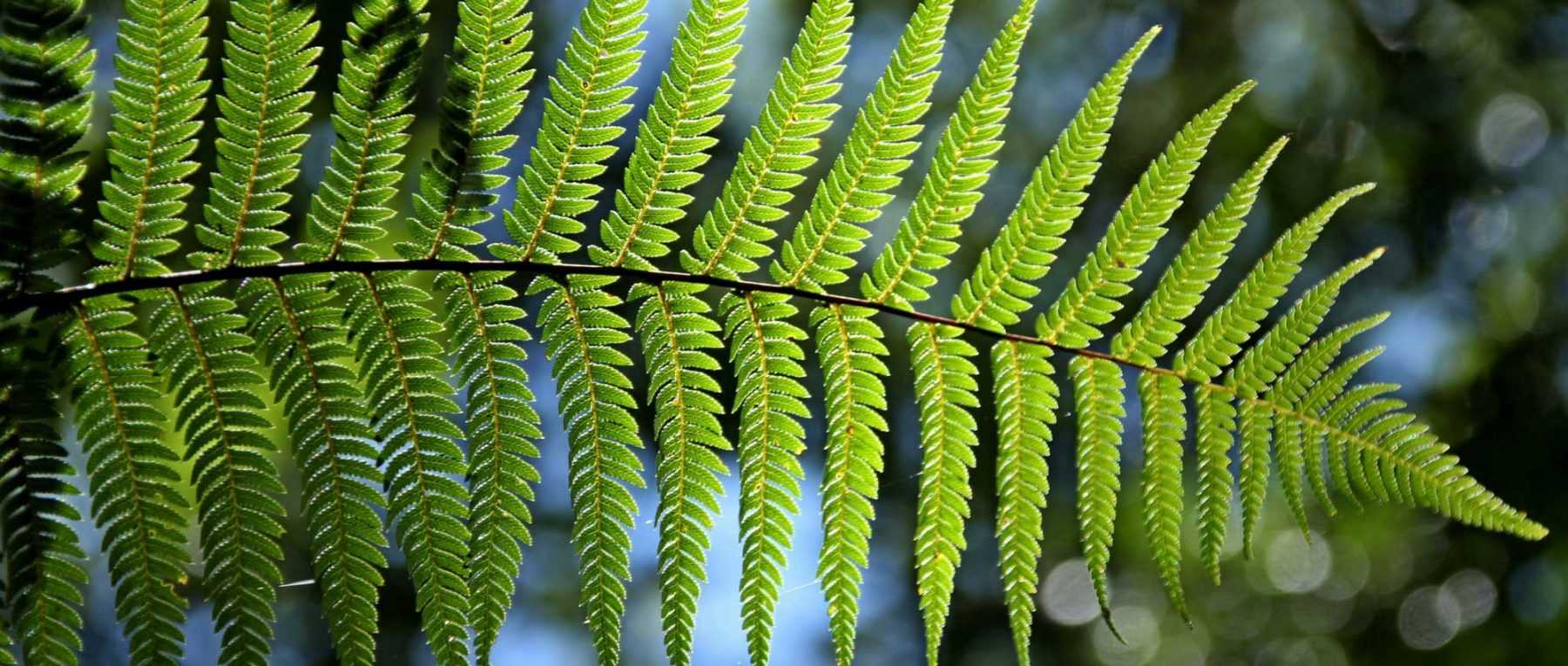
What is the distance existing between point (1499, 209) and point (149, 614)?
6.93 metres

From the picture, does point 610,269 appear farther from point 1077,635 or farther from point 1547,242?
point 1547,242

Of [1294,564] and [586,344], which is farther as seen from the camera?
[1294,564]

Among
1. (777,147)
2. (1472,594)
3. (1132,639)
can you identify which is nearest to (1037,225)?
(777,147)

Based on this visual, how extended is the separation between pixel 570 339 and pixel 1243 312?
2.57 ft

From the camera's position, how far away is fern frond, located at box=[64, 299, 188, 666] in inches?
39.8

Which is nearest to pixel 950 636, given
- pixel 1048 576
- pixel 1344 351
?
pixel 1048 576

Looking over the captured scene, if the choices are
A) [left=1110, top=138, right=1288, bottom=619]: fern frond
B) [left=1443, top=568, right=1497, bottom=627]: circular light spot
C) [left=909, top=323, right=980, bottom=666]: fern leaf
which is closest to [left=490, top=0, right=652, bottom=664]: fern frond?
[left=909, top=323, right=980, bottom=666]: fern leaf

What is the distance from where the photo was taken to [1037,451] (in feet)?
3.95

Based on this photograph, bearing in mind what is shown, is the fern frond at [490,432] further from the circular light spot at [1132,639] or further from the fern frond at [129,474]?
the circular light spot at [1132,639]

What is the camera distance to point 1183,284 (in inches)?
48.0

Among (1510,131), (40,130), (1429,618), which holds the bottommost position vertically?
(40,130)

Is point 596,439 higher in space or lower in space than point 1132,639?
lower

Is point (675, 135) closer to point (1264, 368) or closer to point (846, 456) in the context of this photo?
point (846, 456)

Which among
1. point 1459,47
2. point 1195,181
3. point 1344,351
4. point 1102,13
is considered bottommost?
point 1344,351
